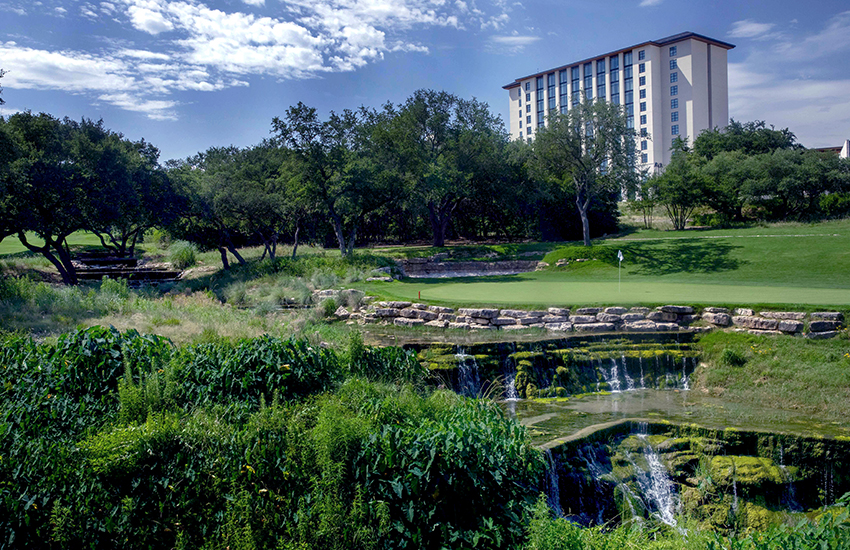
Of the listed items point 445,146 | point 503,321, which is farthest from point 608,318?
point 445,146

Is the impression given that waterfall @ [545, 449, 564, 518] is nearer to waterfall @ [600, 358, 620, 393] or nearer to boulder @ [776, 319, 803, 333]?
waterfall @ [600, 358, 620, 393]

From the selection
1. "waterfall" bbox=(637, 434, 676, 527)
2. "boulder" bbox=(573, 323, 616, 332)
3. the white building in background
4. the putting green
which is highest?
the white building in background

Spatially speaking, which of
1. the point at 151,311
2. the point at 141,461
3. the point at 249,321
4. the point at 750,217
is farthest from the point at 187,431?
the point at 750,217

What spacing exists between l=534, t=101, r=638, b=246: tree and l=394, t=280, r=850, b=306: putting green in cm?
1199

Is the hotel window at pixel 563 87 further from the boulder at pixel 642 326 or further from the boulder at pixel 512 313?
the boulder at pixel 642 326

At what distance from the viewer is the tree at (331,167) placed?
2645cm

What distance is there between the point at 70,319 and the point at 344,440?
899 cm

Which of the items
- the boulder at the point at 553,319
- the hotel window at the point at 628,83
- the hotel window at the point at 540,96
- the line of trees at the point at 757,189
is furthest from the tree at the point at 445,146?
the hotel window at the point at 540,96

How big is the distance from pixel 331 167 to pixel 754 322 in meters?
20.1

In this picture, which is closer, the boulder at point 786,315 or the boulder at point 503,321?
the boulder at point 786,315

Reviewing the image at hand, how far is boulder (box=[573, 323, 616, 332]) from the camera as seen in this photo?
14172 millimetres

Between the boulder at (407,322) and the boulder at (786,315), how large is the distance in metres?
8.92

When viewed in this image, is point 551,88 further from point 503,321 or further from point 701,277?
point 503,321

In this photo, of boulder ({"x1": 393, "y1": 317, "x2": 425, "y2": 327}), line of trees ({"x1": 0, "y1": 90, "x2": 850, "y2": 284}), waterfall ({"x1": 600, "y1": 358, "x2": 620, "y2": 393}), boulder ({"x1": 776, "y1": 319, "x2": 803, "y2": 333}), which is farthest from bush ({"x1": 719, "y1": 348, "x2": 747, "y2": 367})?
line of trees ({"x1": 0, "y1": 90, "x2": 850, "y2": 284})
